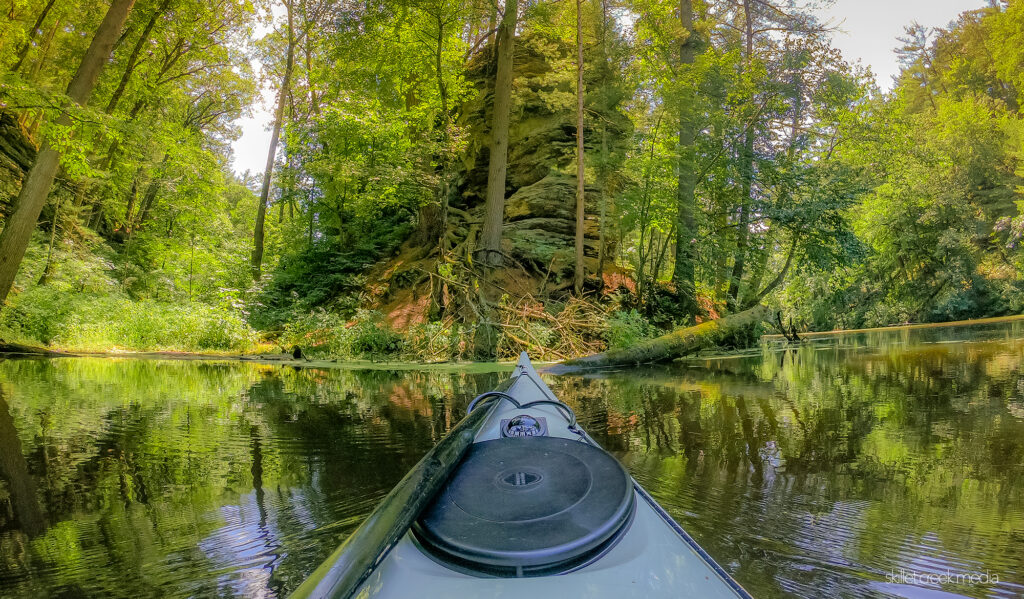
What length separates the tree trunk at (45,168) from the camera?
692 cm

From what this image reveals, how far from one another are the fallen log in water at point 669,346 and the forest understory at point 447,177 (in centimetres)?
36

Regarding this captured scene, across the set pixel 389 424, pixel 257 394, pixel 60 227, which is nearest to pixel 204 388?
pixel 257 394

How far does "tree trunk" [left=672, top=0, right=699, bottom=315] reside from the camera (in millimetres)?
9430

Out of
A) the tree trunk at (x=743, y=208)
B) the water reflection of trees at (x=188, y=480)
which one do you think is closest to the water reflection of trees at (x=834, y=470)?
the water reflection of trees at (x=188, y=480)

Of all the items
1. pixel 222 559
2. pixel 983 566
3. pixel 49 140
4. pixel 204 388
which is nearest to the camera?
pixel 983 566

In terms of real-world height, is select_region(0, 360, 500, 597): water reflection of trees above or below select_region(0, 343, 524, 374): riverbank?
below

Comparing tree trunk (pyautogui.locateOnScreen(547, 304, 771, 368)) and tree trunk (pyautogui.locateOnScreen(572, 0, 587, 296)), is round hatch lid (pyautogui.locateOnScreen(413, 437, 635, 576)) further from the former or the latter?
tree trunk (pyautogui.locateOnScreen(572, 0, 587, 296))

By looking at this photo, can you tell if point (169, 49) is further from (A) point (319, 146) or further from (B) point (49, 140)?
(B) point (49, 140)

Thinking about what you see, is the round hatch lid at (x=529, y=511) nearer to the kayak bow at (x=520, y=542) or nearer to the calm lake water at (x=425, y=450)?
the kayak bow at (x=520, y=542)

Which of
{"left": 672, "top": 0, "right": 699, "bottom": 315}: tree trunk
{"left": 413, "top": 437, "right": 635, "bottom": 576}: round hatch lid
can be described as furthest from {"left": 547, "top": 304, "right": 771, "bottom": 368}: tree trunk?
{"left": 413, "top": 437, "right": 635, "bottom": 576}: round hatch lid

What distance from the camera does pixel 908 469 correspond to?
2266mm

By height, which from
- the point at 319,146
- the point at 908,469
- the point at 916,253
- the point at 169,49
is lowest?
the point at 908,469

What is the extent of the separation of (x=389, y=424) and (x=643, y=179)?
7555mm

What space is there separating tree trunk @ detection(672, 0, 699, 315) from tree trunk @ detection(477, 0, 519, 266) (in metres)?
3.50
